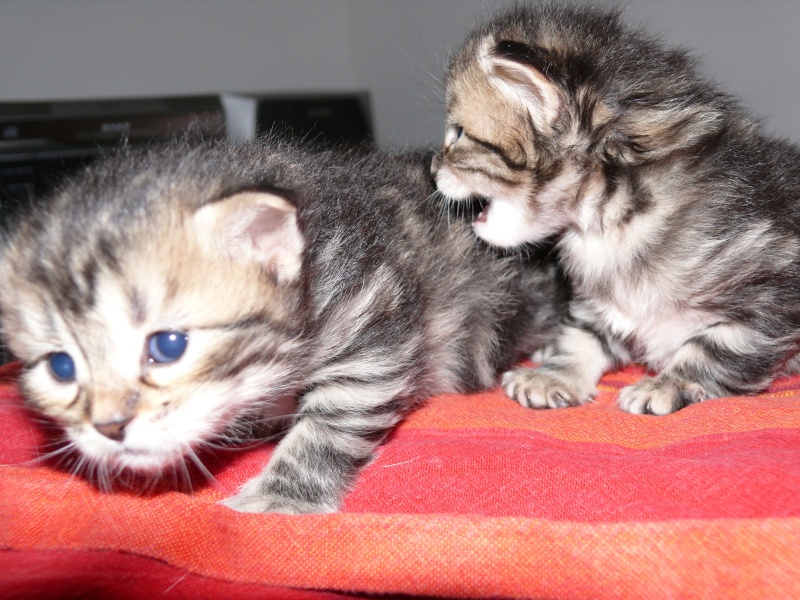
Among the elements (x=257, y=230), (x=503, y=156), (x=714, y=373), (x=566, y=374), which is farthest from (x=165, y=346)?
Answer: (x=714, y=373)

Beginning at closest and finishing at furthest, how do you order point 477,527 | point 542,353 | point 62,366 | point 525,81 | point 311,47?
point 477,527
point 62,366
point 525,81
point 542,353
point 311,47

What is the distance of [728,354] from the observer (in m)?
1.69

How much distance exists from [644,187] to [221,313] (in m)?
1.04

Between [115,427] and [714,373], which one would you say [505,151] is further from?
[115,427]

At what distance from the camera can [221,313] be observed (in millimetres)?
1213

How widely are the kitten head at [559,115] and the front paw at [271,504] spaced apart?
85cm

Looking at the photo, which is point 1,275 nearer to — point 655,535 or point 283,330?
point 283,330

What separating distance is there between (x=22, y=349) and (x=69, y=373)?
5.0 inches

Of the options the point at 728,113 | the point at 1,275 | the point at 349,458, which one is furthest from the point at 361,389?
the point at 728,113

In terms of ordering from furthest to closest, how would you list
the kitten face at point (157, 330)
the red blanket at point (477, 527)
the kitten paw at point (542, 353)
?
the kitten paw at point (542, 353)
the kitten face at point (157, 330)
the red blanket at point (477, 527)

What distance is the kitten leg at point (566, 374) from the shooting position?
1807 millimetres

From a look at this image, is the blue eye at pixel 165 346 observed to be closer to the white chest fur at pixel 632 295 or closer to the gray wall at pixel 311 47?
the white chest fur at pixel 632 295

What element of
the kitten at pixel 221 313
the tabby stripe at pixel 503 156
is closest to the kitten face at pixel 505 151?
the tabby stripe at pixel 503 156

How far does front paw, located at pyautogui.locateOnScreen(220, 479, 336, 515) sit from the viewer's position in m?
1.31
